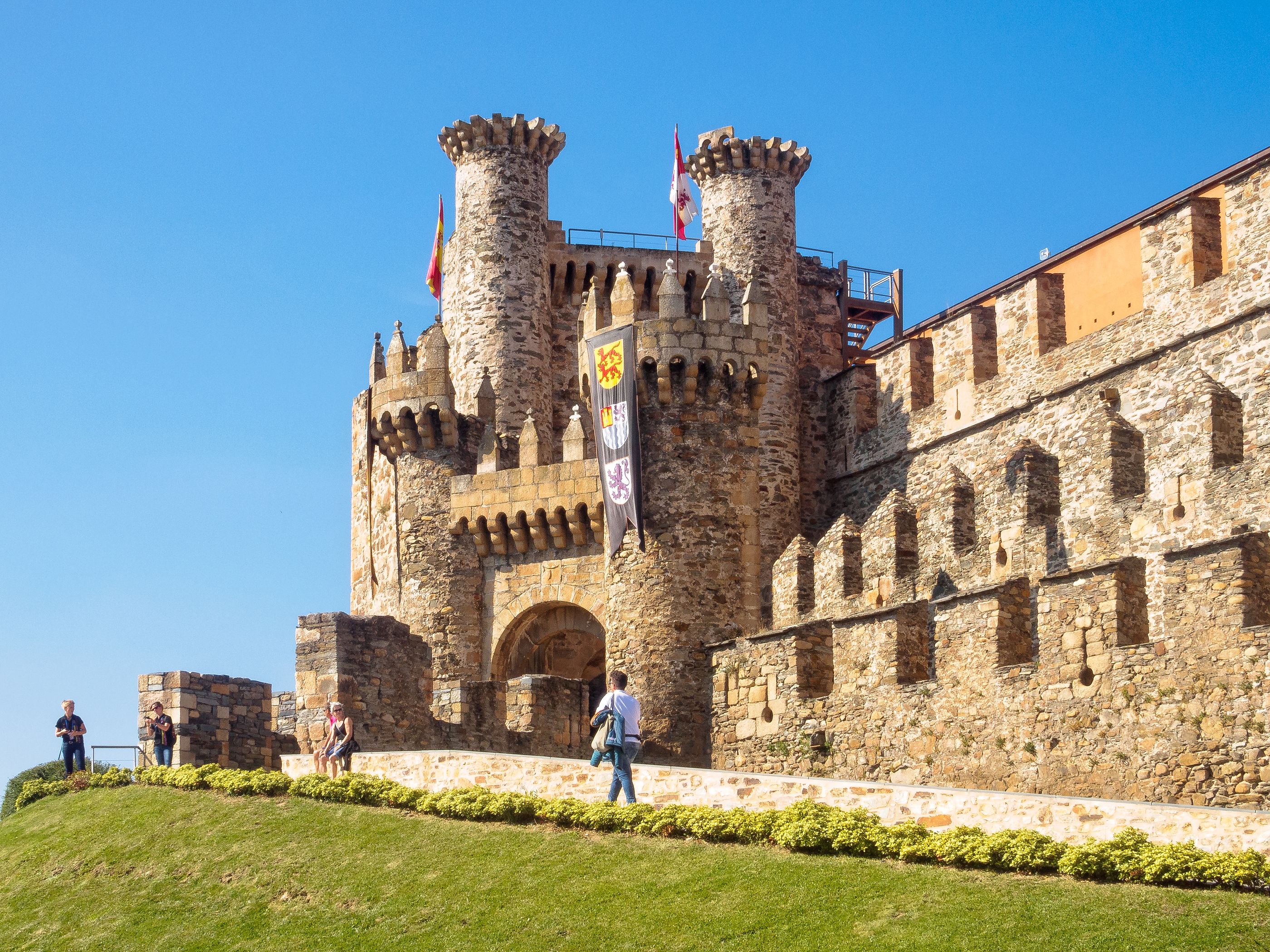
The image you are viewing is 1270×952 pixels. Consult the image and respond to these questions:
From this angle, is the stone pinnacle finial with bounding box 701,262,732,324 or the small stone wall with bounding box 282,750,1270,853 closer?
the small stone wall with bounding box 282,750,1270,853

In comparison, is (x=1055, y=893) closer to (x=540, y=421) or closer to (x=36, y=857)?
(x=36, y=857)

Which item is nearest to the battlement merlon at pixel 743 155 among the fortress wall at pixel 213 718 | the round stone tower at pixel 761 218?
the round stone tower at pixel 761 218

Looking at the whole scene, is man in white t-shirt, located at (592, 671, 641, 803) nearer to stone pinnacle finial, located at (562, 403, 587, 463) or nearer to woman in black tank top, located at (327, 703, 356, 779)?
woman in black tank top, located at (327, 703, 356, 779)

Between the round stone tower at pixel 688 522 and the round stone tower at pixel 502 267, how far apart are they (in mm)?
6711

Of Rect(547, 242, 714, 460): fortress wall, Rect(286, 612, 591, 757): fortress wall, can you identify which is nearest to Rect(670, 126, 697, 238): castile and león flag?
Rect(547, 242, 714, 460): fortress wall

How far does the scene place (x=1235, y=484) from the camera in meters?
31.1

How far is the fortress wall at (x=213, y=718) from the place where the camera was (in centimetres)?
3706

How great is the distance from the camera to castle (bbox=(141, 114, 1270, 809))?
30.6 m

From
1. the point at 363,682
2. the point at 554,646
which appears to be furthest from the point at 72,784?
the point at 554,646

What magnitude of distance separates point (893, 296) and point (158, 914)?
98.3 ft

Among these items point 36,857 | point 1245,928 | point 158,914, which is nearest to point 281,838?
point 158,914

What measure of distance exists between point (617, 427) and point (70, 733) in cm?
1111

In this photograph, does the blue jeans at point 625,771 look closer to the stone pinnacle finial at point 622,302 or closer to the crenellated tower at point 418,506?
the stone pinnacle finial at point 622,302

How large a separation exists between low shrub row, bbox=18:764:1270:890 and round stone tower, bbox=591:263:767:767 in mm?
7275
